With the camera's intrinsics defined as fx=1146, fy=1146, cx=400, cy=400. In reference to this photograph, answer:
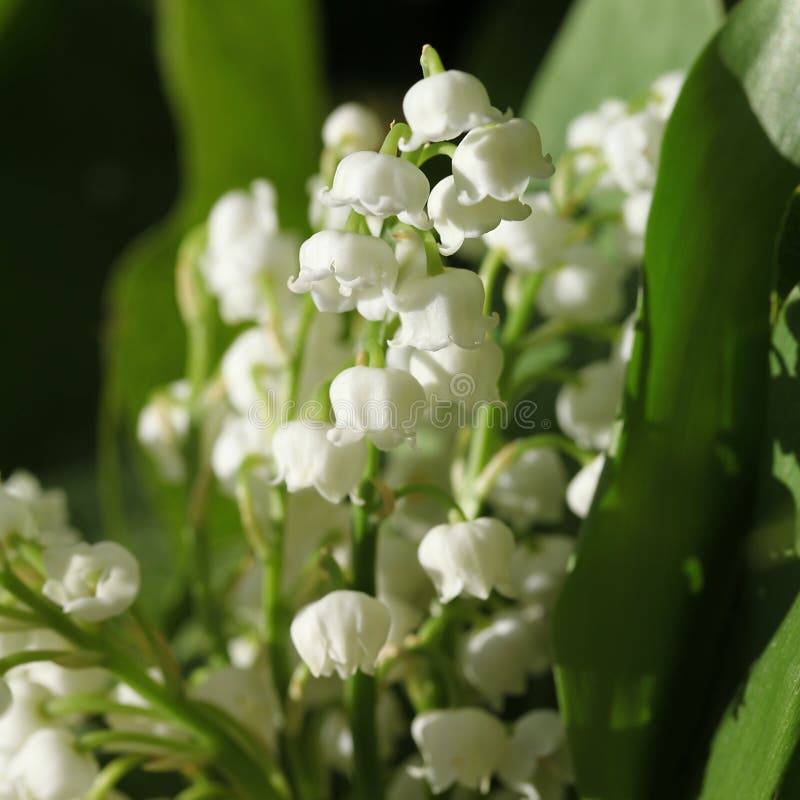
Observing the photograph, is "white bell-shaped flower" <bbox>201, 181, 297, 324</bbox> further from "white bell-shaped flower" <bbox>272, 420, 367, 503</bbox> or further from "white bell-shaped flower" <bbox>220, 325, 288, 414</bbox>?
"white bell-shaped flower" <bbox>272, 420, 367, 503</bbox>

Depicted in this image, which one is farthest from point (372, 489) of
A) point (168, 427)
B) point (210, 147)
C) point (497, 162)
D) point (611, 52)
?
point (210, 147)

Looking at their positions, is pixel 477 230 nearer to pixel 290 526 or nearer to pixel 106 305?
pixel 290 526

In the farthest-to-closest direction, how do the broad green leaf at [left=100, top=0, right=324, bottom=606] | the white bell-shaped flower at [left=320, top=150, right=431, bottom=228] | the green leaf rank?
the broad green leaf at [left=100, top=0, right=324, bottom=606]
the green leaf
the white bell-shaped flower at [left=320, top=150, right=431, bottom=228]

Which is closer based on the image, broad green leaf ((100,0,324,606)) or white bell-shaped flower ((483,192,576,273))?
white bell-shaped flower ((483,192,576,273))

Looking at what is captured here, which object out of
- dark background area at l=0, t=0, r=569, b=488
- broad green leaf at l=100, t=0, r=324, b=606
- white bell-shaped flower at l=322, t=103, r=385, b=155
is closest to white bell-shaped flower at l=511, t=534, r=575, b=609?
white bell-shaped flower at l=322, t=103, r=385, b=155

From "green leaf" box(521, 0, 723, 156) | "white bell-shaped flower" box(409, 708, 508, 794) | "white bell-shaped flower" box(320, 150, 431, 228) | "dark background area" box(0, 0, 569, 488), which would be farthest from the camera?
"dark background area" box(0, 0, 569, 488)

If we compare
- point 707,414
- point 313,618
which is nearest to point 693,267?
point 707,414

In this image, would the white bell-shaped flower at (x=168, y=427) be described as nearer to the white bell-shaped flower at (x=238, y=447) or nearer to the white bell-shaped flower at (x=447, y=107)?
the white bell-shaped flower at (x=238, y=447)
